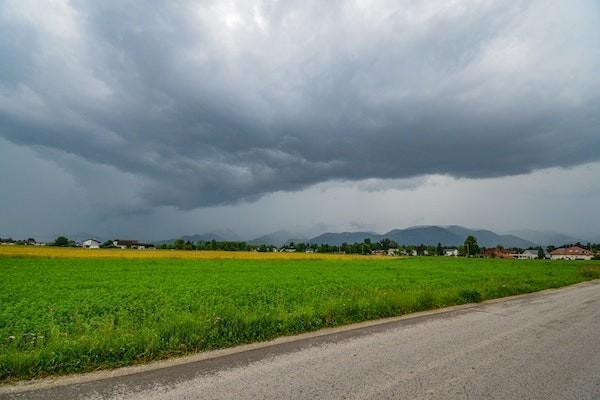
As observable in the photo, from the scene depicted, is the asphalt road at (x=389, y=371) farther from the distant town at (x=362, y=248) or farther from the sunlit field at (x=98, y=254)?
the distant town at (x=362, y=248)

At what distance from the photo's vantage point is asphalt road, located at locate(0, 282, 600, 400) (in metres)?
4.87

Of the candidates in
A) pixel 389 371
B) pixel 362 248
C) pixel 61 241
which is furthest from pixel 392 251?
pixel 389 371

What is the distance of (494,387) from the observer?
5168 millimetres

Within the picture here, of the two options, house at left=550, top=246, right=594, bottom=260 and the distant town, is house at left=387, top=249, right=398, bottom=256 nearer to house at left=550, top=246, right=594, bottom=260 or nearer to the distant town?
the distant town

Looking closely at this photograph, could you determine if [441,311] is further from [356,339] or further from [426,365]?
[426,365]

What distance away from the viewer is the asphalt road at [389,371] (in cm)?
487

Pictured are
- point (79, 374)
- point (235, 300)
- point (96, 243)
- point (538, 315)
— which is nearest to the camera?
point (79, 374)

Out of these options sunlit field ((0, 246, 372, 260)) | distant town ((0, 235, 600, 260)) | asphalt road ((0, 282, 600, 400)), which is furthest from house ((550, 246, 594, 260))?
asphalt road ((0, 282, 600, 400))

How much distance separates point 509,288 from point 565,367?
13.9 meters

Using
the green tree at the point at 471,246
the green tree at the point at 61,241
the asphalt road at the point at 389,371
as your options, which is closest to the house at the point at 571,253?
the green tree at the point at 471,246

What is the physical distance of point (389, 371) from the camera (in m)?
5.70

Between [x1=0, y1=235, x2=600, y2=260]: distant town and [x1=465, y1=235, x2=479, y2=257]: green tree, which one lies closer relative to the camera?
[x1=0, y1=235, x2=600, y2=260]: distant town

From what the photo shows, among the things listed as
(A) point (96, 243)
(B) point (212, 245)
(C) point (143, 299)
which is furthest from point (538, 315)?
(A) point (96, 243)

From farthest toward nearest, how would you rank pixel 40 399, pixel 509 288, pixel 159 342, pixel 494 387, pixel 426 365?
pixel 509 288 < pixel 159 342 < pixel 426 365 < pixel 494 387 < pixel 40 399
